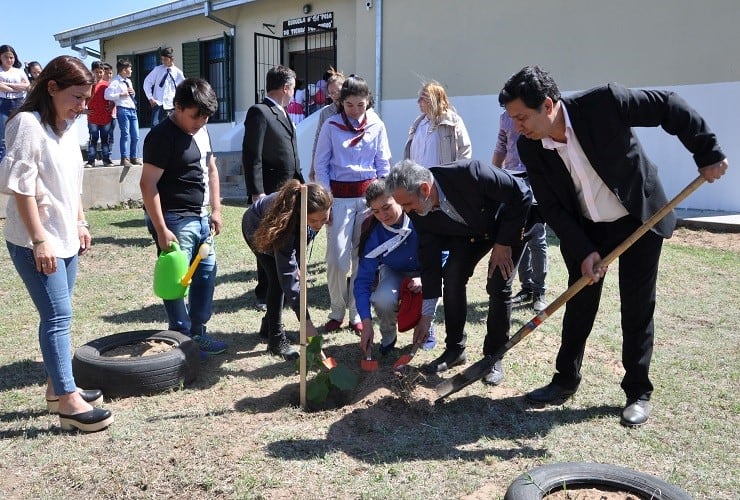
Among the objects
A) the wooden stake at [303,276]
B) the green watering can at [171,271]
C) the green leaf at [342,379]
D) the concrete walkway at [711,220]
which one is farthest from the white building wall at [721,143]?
the green watering can at [171,271]

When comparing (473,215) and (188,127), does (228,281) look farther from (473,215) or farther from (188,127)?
(473,215)

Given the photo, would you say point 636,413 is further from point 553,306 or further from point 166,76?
point 166,76

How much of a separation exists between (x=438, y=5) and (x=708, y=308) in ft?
24.6

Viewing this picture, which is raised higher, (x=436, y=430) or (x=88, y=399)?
(x=88, y=399)

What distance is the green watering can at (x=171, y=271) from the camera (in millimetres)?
3924

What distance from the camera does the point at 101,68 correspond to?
11.2m

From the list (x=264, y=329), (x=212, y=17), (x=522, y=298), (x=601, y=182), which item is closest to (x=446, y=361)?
(x=264, y=329)

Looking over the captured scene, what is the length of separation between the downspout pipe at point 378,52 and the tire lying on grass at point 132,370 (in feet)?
29.4

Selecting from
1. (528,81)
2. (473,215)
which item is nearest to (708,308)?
(473,215)

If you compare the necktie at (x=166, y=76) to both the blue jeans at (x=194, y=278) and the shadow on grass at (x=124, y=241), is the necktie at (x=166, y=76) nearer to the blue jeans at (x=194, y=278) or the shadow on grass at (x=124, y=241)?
the shadow on grass at (x=124, y=241)

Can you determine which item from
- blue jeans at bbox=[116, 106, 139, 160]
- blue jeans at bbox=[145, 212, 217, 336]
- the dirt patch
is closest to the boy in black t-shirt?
blue jeans at bbox=[145, 212, 217, 336]

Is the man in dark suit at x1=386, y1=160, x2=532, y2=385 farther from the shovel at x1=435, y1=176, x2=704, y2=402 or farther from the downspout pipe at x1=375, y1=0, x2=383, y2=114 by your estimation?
the downspout pipe at x1=375, y1=0, x2=383, y2=114

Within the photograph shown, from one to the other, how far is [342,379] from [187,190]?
153 centimetres

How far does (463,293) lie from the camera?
413 cm
